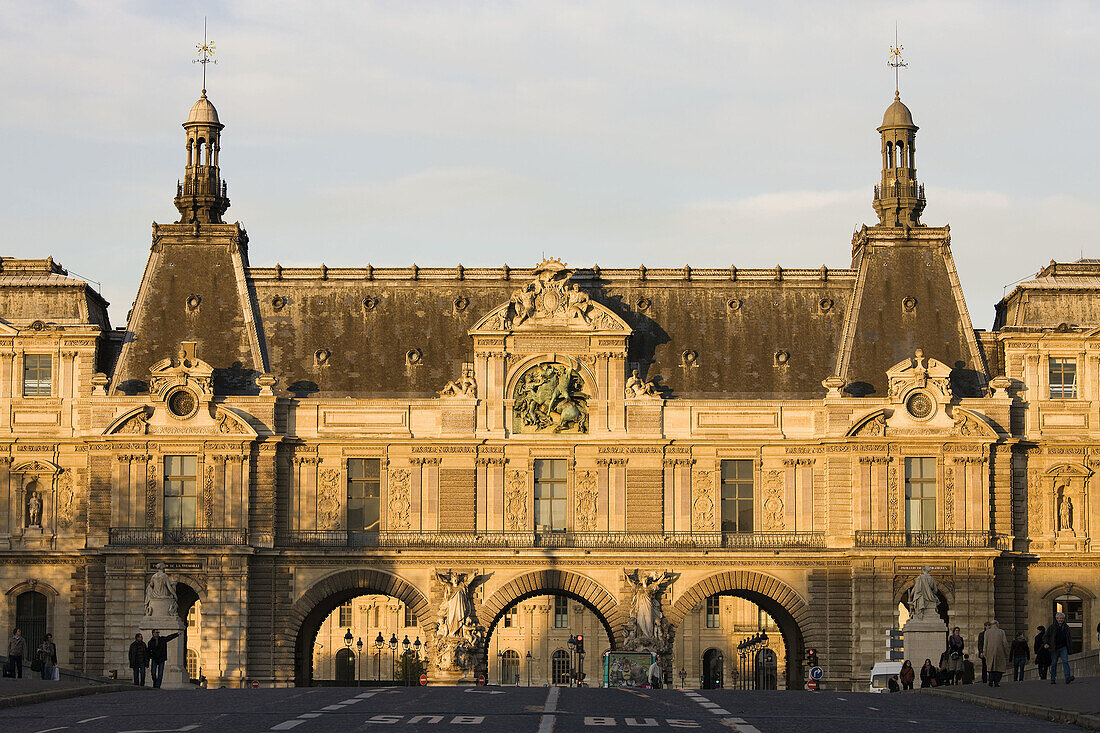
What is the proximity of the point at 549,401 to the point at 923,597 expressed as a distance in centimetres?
1655

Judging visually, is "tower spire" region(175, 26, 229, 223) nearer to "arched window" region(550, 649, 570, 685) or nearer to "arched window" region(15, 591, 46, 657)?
"arched window" region(15, 591, 46, 657)

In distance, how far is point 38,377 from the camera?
83.9 metres

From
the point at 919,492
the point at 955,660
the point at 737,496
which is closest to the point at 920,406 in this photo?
the point at 919,492

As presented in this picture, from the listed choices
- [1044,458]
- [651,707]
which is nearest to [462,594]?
[1044,458]

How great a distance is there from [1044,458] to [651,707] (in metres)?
43.0

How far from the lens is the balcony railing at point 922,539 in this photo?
80750 mm

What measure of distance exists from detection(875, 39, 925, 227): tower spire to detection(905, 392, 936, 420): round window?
10.2m

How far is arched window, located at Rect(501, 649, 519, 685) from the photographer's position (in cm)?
14450

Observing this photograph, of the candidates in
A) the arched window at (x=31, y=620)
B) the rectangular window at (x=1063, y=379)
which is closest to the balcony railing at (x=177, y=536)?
the arched window at (x=31, y=620)

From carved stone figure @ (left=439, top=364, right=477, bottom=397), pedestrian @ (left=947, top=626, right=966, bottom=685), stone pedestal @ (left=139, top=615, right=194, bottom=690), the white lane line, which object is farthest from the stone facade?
the white lane line

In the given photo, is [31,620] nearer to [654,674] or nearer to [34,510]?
[34,510]

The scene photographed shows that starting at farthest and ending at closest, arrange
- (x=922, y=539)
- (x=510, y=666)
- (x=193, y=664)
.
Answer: (x=510, y=666), (x=193, y=664), (x=922, y=539)

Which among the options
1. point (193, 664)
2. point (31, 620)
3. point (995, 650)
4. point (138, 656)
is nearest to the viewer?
point (995, 650)

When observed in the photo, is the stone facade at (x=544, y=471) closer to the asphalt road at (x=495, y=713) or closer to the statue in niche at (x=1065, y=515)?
the statue in niche at (x=1065, y=515)
